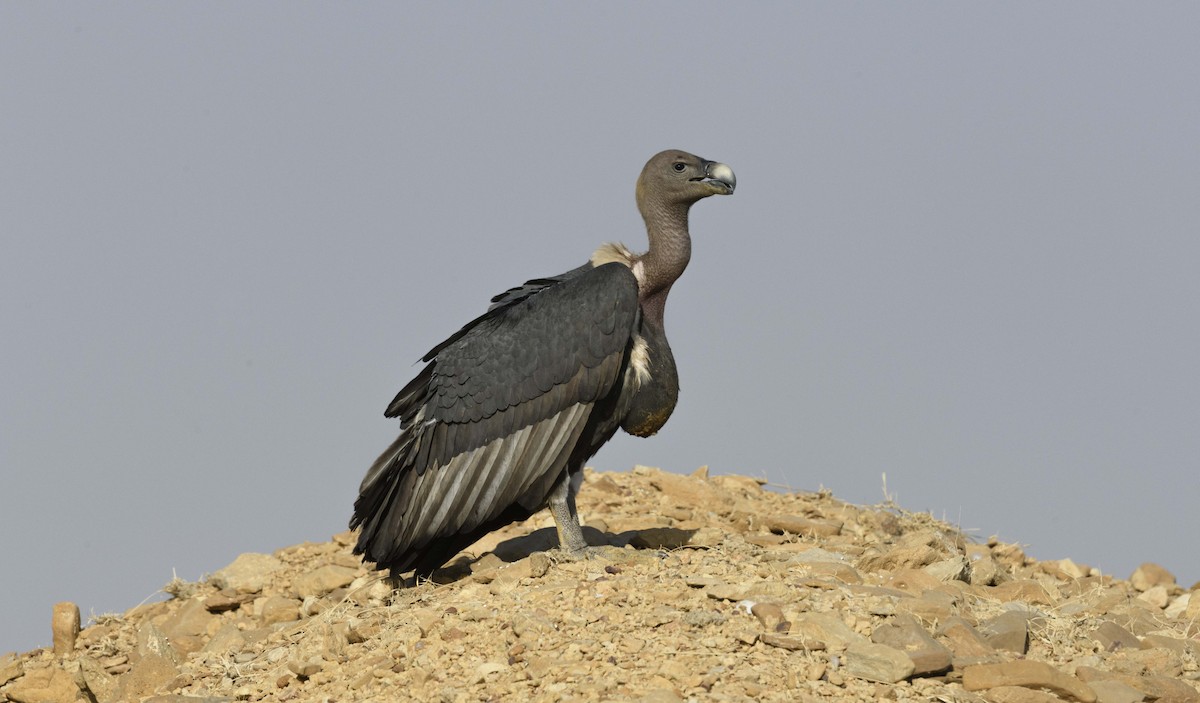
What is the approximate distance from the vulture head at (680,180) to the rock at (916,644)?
3.47 meters

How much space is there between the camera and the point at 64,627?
12.2m

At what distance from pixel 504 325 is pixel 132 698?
3.90 metres

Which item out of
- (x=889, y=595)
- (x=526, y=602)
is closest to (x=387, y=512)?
(x=526, y=602)

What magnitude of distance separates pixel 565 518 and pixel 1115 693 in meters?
3.79

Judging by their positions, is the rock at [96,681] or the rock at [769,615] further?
the rock at [96,681]

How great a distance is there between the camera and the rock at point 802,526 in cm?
1202

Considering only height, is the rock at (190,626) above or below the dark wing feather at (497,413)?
below

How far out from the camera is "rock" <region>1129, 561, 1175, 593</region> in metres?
13.5

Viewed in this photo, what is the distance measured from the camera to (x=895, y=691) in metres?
8.06

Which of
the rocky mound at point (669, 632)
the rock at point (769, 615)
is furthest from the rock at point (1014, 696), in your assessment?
the rock at point (769, 615)

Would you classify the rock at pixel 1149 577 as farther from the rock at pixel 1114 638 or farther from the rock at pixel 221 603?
the rock at pixel 221 603

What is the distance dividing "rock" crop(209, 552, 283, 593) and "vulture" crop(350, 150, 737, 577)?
2.96m

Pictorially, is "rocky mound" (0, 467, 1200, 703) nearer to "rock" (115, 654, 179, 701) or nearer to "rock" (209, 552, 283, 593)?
"rock" (115, 654, 179, 701)

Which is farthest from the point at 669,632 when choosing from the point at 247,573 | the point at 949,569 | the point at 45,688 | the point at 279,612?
the point at 247,573
